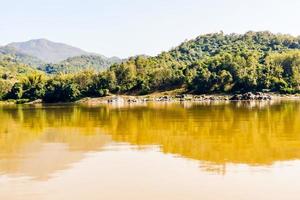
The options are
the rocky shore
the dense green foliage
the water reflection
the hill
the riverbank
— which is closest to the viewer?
the water reflection

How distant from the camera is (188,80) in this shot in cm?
15012

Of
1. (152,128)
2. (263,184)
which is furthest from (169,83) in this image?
(263,184)

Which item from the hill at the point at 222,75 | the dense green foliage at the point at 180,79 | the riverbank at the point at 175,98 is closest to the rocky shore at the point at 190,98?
the riverbank at the point at 175,98

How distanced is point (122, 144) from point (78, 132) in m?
10.4

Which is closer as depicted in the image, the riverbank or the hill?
the riverbank

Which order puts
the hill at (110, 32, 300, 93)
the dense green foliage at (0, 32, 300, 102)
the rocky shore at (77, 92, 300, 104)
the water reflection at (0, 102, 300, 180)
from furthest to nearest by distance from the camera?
the dense green foliage at (0, 32, 300, 102) → the hill at (110, 32, 300, 93) → the rocky shore at (77, 92, 300, 104) → the water reflection at (0, 102, 300, 180)

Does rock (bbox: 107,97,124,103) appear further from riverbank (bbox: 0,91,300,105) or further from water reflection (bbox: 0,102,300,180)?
water reflection (bbox: 0,102,300,180)

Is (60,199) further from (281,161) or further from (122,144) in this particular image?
(122,144)

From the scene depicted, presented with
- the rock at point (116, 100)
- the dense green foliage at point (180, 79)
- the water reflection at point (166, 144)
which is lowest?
the water reflection at point (166, 144)

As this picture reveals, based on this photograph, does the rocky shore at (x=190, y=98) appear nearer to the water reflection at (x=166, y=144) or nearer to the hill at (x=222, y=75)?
the hill at (x=222, y=75)

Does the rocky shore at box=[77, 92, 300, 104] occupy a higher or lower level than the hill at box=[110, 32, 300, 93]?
lower

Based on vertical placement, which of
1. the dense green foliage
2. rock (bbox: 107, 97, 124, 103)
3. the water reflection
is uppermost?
the dense green foliage

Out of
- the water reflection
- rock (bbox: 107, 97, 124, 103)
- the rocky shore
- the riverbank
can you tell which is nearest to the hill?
the riverbank

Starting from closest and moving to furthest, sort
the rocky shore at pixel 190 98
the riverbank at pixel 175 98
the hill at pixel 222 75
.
→ 1. the rocky shore at pixel 190 98
2. the riverbank at pixel 175 98
3. the hill at pixel 222 75
